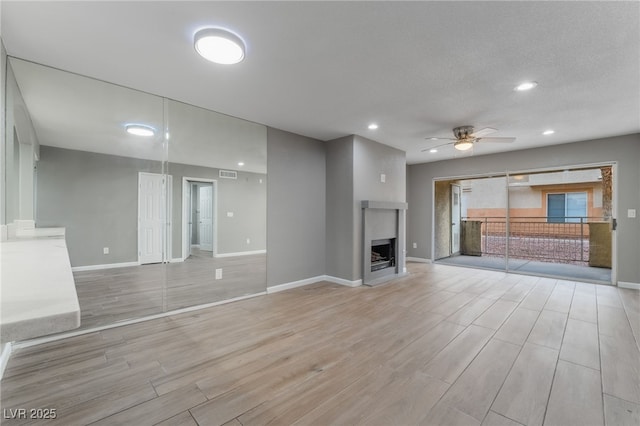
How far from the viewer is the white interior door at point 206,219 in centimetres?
380

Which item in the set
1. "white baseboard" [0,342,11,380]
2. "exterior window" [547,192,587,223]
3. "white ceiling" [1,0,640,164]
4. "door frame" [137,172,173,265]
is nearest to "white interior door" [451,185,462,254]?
"exterior window" [547,192,587,223]

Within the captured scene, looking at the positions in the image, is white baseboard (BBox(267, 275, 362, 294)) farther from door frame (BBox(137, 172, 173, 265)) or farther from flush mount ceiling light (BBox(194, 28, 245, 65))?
flush mount ceiling light (BBox(194, 28, 245, 65))

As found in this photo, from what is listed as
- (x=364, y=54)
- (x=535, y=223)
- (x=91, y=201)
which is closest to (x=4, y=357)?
(x=91, y=201)

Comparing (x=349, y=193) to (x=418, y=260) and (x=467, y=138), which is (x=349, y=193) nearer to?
(x=467, y=138)

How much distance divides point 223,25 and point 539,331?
3870 mm

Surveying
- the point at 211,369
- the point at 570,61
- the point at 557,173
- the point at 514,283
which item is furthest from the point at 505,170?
the point at 211,369

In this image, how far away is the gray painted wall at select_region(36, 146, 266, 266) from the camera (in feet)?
8.88

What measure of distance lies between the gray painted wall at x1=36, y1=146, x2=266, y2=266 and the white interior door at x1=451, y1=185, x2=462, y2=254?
568cm

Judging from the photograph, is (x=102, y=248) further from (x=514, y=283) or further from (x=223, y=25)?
(x=514, y=283)

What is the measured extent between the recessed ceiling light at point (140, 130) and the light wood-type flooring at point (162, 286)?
5.16ft

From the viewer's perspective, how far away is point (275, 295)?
12.8ft

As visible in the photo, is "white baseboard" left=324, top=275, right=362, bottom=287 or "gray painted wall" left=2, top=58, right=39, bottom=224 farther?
"white baseboard" left=324, top=275, right=362, bottom=287

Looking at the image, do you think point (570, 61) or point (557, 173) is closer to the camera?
point (570, 61)

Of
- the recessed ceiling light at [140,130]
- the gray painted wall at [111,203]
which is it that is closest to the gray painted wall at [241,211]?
the gray painted wall at [111,203]
